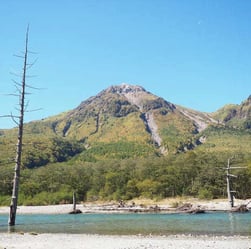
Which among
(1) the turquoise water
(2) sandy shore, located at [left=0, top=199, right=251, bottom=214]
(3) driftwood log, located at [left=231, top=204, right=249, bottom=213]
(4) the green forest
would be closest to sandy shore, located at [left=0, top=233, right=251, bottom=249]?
(1) the turquoise water

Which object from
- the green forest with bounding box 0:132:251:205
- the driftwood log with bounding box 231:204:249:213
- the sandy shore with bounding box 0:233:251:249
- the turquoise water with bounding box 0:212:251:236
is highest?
the green forest with bounding box 0:132:251:205

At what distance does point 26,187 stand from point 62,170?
18.0 metres

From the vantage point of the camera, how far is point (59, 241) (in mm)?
21234

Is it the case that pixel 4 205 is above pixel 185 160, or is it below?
below

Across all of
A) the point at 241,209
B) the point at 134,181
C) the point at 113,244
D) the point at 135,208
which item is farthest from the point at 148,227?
the point at 134,181

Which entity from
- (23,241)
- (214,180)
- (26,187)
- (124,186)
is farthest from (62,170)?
(23,241)

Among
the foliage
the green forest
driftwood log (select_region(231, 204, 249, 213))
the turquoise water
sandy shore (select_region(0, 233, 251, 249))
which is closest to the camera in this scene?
sandy shore (select_region(0, 233, 251, 249))

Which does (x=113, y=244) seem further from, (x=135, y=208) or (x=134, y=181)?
(x=134, y=181)

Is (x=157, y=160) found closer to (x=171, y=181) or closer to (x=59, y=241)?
(x=171, y=181)

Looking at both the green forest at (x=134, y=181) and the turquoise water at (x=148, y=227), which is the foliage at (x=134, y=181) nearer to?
the green forest at (x=134, y=181)

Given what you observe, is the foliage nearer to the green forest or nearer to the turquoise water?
the green forest

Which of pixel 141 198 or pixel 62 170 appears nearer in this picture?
pixel 141 198

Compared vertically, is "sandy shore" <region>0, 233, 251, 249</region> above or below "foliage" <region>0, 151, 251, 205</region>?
below

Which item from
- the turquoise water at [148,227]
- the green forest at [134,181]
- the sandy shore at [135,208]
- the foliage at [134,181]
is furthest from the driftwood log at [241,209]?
the foliage at [134,181]
